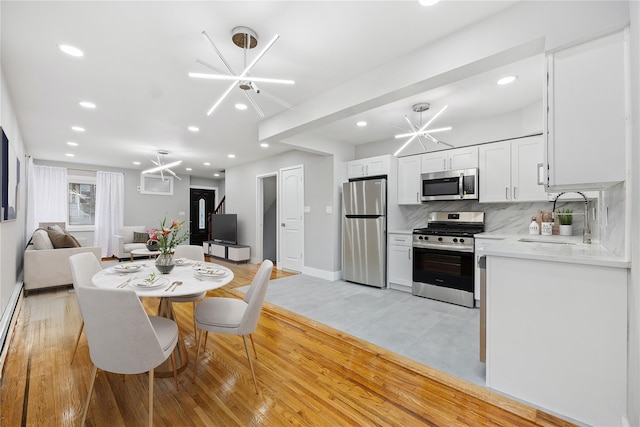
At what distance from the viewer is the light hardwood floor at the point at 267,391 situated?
63.7 inches

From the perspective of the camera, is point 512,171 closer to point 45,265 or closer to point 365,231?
point 365,231

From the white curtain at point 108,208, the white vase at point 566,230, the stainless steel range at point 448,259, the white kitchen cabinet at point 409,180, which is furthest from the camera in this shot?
the white curtain at point 108,208

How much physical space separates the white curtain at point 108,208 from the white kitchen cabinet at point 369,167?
6.29m

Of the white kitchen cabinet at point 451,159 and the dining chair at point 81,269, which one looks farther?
the white kitchen cabinet at point 451,159

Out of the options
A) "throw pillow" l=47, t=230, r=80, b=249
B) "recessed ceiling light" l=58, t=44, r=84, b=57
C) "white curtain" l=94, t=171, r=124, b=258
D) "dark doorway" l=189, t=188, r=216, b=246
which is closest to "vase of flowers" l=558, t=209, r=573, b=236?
"recessed ceiling light" l=58, t=44, r=84, b=57

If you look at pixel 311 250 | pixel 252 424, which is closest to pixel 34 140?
pixel 311 250

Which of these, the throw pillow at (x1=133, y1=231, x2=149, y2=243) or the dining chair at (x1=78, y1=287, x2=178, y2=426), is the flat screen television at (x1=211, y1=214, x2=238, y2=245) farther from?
the dining chair at (x1=78, y1=287, x2=178, y2=426)

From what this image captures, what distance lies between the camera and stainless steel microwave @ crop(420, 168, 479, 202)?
377 centimetres

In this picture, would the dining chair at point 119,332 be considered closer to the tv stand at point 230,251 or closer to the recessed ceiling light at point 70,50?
the recessed ceiling light at point 70,50

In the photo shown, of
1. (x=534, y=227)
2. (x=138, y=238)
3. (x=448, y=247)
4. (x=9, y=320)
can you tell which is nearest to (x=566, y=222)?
(x=534, y=227)

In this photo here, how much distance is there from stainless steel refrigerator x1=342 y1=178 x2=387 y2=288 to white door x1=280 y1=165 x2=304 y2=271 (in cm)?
110

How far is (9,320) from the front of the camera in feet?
9.12

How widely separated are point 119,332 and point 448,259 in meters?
3.52

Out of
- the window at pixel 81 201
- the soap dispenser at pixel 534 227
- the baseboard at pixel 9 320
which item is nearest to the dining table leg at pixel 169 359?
the baseboard at pixel 9 320
